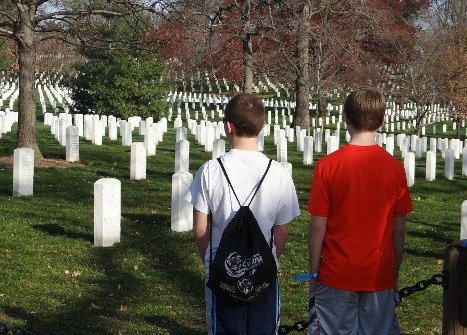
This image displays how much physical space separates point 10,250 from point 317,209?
22.2 ft

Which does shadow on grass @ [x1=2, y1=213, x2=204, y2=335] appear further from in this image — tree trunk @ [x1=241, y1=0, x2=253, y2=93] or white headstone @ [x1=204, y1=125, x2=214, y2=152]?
tree trunk @ [x1=241, y1=0, x2=253, y2=93]

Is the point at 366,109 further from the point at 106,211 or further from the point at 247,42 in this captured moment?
the point at 247,42

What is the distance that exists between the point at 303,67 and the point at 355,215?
31.5m

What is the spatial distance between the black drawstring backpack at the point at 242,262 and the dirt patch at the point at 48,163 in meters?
15.6

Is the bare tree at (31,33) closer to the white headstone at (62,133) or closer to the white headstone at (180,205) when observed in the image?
the white headstone at (62,133)

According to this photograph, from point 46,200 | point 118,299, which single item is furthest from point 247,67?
point 118,299

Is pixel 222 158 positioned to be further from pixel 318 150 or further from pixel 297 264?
pixel 318 150

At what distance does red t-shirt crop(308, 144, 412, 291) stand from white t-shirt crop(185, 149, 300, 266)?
214mm

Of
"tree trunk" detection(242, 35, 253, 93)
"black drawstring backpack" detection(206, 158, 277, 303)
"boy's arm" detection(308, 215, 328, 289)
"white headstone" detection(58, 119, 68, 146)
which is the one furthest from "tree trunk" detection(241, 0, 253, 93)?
"black drawstring backpack" detection(206, 158, 277, 303)

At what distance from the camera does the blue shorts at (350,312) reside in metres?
4.99

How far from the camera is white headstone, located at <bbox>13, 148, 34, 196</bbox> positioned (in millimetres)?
15125

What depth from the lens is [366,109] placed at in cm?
497

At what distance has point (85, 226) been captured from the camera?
12781 mm

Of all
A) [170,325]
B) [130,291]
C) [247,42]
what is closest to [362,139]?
[170,325]
